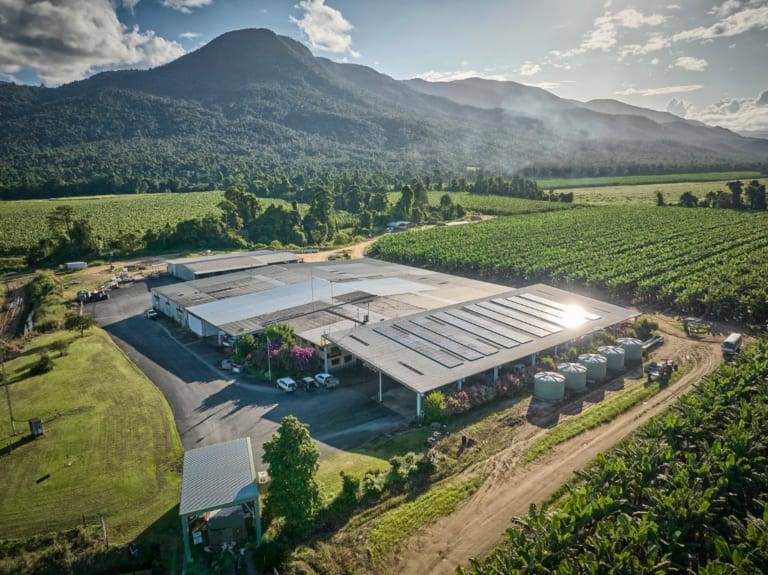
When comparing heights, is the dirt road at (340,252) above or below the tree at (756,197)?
below

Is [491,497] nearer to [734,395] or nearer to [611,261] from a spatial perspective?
[734,395]

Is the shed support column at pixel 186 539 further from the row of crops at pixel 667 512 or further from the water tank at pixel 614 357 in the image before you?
the water tank at pixel 614 357

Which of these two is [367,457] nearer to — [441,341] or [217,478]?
[217,478]

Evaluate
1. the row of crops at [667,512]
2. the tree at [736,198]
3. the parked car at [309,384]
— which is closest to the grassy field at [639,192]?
the tree at [736,198]

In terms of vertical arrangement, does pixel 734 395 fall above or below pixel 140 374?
above

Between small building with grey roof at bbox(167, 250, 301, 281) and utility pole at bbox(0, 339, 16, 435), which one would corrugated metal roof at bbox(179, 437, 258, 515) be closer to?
utility pole at bbox(0, 339, 16, 435)

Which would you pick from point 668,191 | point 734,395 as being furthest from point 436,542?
point 668,191

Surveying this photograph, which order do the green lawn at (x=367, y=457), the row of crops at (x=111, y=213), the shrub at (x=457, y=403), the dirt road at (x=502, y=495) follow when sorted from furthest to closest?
1. the row of crops at (x=111, y=213)
2. the shrub at (x=457, y=403)
3. the green lawn at (x=367, y=457)
4. the dirt road at (x=502, y=495)
